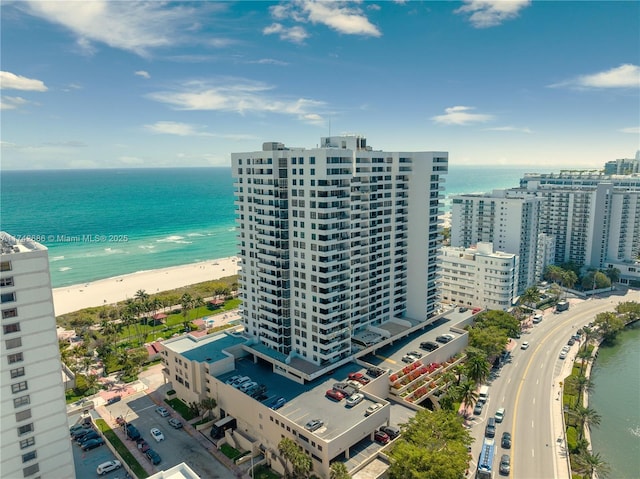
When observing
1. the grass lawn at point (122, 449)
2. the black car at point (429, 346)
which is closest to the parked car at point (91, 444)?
the grass lawn at point (122, 449)

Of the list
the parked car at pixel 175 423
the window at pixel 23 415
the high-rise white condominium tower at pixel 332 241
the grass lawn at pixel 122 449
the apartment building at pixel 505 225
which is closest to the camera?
the window at pixel 23 415

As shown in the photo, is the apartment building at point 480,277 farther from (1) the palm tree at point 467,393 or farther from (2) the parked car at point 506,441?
(2) the parked car at point 506,441

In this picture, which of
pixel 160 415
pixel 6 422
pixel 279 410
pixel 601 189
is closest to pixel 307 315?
pixel 279 410

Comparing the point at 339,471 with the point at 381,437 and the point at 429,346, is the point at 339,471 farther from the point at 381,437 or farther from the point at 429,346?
the point at 429,346

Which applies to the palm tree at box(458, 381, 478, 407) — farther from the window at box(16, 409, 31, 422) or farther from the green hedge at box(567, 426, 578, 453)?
the window at box(16, 409, 31, 422)

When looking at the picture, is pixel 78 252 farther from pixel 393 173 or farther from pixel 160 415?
pixel 393 173

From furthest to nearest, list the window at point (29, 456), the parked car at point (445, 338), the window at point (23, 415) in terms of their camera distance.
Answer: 1. the parked car at point (445, 338)
2. the window at point (29, 456)
3. the window at point (23, 415)
